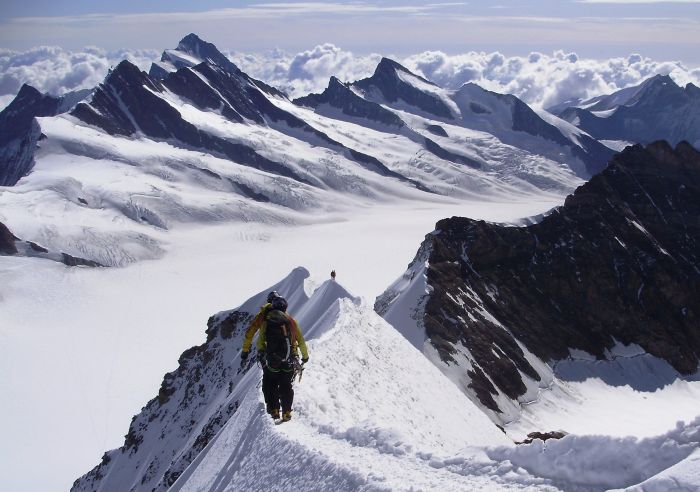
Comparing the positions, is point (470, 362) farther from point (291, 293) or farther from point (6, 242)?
point (6, 242)

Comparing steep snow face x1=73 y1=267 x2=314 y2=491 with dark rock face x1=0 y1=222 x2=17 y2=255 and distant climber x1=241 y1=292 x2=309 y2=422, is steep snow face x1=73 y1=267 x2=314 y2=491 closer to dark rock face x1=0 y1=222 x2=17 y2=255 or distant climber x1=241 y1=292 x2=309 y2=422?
distant climber x1=241 y1=292 x2=309 y2=422

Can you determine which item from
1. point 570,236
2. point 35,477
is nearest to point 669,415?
point 570,236

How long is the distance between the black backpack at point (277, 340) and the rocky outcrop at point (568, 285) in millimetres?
36027

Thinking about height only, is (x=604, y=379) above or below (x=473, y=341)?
below

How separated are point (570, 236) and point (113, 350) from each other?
7617cm

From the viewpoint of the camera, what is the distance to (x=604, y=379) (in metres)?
67.7

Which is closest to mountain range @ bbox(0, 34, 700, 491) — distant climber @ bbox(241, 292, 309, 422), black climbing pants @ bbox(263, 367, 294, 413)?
black climbing pants @ bbox(263, 367, 294, 413)

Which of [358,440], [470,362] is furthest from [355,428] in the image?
[470,362]

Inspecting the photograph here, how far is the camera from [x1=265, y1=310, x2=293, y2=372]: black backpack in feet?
52.4

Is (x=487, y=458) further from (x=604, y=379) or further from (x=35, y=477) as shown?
(x=35, y=477)

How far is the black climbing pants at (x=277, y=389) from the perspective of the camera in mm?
16625

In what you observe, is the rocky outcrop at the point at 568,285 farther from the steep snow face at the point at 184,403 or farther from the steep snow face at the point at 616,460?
the steep snow face at the point at 616,460

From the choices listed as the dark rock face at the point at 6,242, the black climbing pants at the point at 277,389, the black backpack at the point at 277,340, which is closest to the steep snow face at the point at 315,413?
the black climbing pants at the point at 277,389

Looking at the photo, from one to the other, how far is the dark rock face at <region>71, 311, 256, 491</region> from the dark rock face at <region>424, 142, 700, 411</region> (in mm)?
17801
